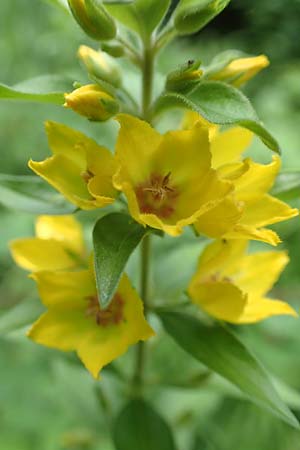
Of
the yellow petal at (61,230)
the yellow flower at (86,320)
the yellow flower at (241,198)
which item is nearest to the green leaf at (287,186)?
the yellow flower at (241,198)

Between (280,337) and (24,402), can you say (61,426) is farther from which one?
(280,337)

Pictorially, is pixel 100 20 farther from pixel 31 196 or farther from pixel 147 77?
pixel 31 196

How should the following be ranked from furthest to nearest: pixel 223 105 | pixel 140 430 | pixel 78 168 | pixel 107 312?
pixel 140 430 → pixel 107 312 → pixel 78 168 → pixel 223 105

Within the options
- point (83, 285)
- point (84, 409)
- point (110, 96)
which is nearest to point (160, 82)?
point (110, 96)

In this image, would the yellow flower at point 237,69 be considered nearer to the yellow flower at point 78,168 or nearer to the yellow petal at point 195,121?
the yellow petal at point 195,121

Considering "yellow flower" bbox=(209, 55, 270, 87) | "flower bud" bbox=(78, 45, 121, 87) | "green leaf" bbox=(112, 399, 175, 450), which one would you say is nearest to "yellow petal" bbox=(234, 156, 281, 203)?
"yellow flower" bbox=(209, 55, 270, 87)

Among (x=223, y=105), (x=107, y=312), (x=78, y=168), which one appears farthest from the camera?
(x=107, y=312)

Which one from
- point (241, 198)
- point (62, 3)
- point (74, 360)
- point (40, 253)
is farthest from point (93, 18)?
point (74, 360)
